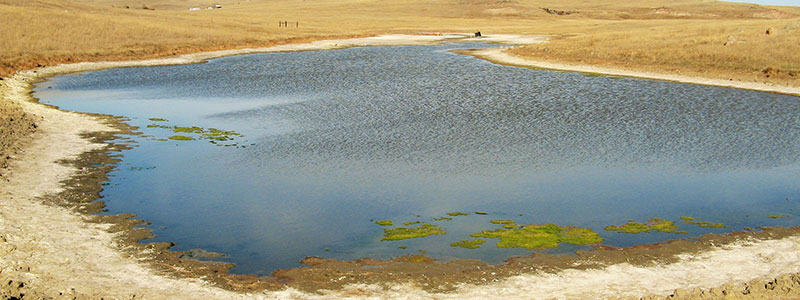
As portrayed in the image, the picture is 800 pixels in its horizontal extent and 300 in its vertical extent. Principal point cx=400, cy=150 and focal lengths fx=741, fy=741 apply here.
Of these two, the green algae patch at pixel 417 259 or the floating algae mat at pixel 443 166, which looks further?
the floating algae mat at pixel 443 166

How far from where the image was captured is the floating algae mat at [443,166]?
15.4m

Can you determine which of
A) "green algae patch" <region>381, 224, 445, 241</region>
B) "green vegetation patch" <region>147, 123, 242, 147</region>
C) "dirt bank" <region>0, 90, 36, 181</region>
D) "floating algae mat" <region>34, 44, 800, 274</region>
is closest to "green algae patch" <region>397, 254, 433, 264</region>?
"floating algae mat" <region>34, 44, 800, 274</region>

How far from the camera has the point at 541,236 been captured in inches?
593

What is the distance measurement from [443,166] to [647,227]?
23.6ft

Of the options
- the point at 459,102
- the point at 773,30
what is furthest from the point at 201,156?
the point at 773,30

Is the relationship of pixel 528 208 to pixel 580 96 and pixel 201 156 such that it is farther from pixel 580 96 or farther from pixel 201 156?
pixel 580 96

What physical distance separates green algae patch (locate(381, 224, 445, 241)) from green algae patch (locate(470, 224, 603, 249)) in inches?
34.1

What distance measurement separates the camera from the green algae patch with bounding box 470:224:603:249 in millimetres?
14656

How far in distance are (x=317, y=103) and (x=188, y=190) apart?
51.9 feet

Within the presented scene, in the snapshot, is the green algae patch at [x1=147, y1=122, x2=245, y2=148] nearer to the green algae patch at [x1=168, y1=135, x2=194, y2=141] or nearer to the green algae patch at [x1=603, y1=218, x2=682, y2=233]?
the green algae patch at [x1=168, y1=135, x2=194, y2=141]

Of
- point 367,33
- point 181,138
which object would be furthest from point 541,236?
point 367,33

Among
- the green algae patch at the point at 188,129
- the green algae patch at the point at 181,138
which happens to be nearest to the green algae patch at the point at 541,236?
the green algae patch at the point at 181,138

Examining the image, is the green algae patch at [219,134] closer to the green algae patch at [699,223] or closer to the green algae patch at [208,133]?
the green algae patch at [208,133]

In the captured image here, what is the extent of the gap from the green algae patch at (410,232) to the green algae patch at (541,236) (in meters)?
0.87
